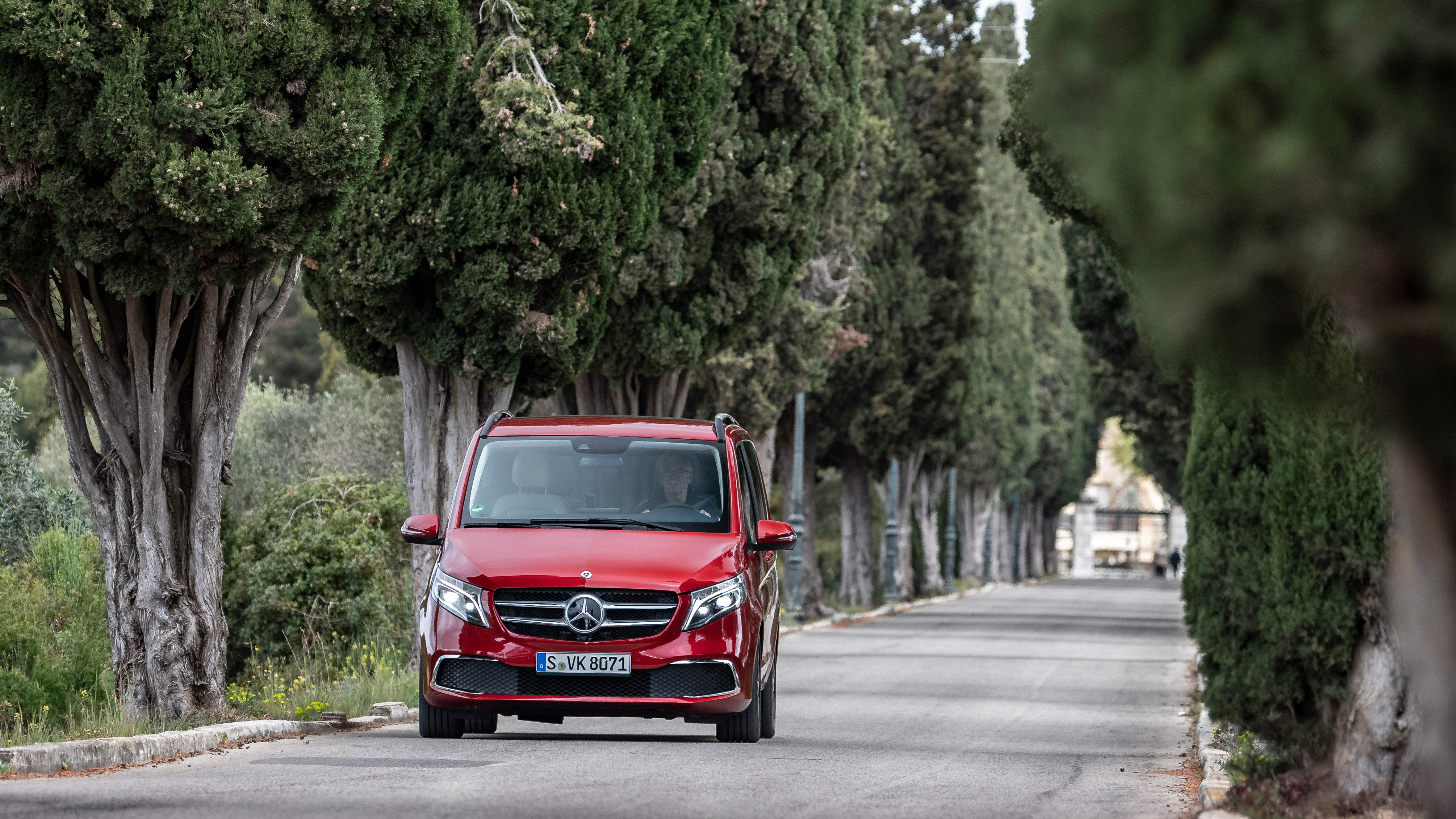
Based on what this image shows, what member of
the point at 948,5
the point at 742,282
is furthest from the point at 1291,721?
the point at 948,5

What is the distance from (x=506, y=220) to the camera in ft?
57.0

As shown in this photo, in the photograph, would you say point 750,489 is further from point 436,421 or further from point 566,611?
point 436,421

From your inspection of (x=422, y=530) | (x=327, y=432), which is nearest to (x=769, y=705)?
(x=422, y=530)

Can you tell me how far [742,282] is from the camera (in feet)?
78.2

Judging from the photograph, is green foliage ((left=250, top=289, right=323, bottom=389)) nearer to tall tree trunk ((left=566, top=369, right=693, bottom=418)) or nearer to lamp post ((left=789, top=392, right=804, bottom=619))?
lamp post ((left=789, top=392, right=804, bottom=619))

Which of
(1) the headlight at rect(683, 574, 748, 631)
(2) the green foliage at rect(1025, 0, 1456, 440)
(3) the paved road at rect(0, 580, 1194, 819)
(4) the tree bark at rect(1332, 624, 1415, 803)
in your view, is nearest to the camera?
(2) the green foliage at rect(1025, 0, 1456, 440)

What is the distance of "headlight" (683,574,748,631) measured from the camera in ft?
35.6

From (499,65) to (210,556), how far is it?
6095 mm

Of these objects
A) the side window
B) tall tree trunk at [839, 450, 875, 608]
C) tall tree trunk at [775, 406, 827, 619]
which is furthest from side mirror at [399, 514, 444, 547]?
tall tree trunk at [839, 450, 875, 608]

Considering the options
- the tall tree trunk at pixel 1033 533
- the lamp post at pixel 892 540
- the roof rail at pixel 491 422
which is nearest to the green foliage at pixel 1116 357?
the lamp post at pixel 892 540

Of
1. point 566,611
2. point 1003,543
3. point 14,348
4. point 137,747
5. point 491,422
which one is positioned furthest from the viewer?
point 1003,543

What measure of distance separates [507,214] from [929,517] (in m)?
37.2

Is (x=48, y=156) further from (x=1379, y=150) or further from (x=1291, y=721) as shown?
(x=1379, y=150)

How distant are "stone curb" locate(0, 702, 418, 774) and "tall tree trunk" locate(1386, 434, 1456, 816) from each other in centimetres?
733
